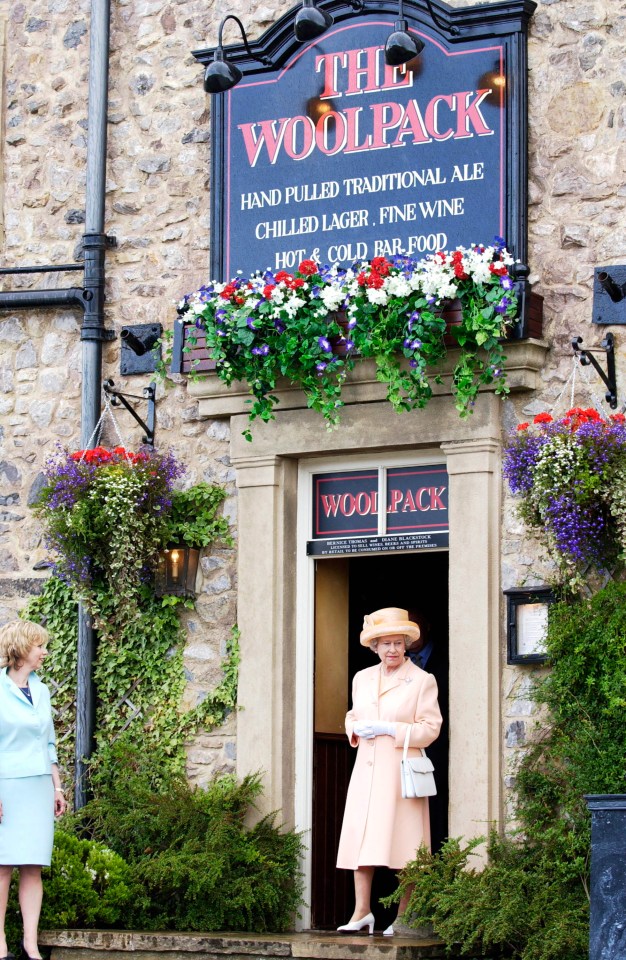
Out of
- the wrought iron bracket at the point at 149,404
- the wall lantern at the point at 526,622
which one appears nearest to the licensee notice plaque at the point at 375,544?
the wall lantern at the point at 526,622

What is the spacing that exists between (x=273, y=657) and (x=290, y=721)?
381 mm

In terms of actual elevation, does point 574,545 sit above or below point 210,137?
below

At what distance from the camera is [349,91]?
10734mm

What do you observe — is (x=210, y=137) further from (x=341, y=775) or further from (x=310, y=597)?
(x=341, y=775)

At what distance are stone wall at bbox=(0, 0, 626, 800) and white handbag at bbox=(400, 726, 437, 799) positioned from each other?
3.36 ft

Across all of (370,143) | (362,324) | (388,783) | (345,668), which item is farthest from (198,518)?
(370,143)

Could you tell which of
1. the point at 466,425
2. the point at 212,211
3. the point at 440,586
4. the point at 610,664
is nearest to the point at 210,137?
the point at 212,211

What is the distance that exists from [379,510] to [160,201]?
2.34 meters

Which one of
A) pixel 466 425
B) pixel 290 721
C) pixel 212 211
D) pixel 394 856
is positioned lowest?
pixel 394 856

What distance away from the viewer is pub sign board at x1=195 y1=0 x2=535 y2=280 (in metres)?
10.2

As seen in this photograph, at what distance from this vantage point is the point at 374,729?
32.7ft

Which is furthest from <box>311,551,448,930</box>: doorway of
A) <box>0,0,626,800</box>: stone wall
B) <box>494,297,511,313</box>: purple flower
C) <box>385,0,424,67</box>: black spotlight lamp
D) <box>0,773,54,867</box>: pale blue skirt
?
<box>385,0,424,67</box>: black spotlight lamp

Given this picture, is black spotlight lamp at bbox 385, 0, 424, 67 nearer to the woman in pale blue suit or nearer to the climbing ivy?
the climbing ivy

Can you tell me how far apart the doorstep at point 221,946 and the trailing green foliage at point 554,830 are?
0.25m
